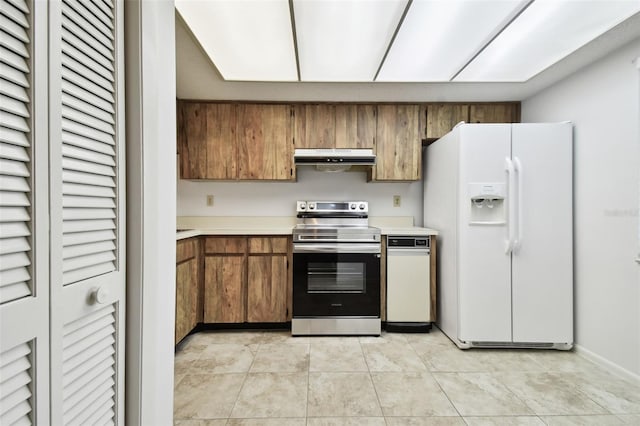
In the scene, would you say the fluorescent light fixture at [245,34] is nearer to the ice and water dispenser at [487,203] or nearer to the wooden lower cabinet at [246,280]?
the wooden lower cabinet at [246,280]

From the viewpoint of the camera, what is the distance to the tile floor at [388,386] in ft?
5.15

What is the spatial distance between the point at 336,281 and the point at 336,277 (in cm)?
4

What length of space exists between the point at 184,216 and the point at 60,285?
268 centimetres

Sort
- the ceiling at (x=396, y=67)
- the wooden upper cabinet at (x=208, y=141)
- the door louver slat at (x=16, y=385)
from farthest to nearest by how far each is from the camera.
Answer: the wooden upper cabinet at (x=208, y=141) → the ceiling at (x=396, y=67) → the door louver slat at (x=16, y=385)

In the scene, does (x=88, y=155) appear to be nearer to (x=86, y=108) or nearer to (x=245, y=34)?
(x=86, y=108)

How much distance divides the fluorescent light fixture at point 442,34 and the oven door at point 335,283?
1.50 metres

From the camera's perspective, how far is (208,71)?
2275 millimetres

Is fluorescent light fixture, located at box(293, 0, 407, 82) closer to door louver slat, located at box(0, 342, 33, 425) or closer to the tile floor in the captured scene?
door louver slat, located at box(0, 342, 33, 425)

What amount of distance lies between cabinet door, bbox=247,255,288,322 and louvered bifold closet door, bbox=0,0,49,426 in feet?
6.79


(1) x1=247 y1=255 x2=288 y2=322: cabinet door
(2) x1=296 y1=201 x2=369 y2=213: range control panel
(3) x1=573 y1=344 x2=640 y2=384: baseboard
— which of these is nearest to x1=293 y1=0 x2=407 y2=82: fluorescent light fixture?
(2) x1=296 y1=201 x2=369 y2=213: range control panel

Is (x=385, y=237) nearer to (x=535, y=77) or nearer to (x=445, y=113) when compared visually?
(x=445, y=113)

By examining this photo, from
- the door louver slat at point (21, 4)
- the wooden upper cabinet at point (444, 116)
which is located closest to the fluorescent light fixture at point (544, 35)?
the wooden upper cabinet at point (444, 116)

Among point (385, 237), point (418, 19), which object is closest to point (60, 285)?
point (418, 19)

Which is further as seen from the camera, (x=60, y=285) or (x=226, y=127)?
(x=226, y=127)
